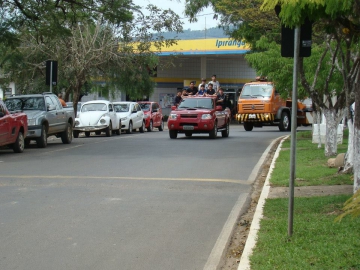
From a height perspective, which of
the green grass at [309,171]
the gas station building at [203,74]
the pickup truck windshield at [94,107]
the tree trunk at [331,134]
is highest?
the gas station building at [203,74]

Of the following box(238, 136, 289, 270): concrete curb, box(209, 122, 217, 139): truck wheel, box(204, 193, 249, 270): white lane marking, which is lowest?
box(204, 193, 249, 270): white lane marking

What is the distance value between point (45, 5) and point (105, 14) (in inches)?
85.9

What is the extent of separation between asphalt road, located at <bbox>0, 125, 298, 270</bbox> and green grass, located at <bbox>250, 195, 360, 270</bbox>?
58 centimetres

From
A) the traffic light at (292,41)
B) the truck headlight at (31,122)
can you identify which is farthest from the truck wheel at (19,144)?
the traffic light at (292,41)

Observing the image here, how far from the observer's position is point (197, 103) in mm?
27031

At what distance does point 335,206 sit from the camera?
9.60 metres

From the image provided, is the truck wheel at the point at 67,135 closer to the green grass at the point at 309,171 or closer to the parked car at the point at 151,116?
the green grass at the point at 309,171

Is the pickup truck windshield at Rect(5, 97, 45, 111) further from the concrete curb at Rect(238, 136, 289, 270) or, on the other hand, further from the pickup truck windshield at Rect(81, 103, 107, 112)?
the concrete curb at Rect(238, 136, 289, 270)

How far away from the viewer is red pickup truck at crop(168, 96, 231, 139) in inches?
1013

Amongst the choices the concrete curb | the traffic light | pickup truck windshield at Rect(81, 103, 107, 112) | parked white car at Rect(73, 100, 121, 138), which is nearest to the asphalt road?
the concrete curb

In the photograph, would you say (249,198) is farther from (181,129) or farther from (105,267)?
(181,129)

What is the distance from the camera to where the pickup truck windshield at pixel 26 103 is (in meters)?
21.9

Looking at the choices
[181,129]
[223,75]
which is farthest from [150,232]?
[223,75]

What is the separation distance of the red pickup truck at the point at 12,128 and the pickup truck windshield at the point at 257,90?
16.5 meters
